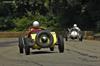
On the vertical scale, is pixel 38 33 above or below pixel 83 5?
above

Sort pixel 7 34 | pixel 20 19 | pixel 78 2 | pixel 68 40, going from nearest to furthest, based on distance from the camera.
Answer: pixel 68 40 → pixel 7 34 → pixel 78 2 → pixel 20 19

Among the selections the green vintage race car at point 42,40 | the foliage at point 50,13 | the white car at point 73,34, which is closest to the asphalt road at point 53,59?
the green vintage race car at point 42,40

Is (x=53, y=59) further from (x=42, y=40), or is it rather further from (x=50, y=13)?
(x=50, y=13)

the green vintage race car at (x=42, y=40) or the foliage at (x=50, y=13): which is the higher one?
the green vintage race car at (x=42, y=40)

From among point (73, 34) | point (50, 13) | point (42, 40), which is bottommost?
point (50, 13)

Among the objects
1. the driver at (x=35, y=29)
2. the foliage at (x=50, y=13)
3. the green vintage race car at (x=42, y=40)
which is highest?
the driver at (x=35, y=29)

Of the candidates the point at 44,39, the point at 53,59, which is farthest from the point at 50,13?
the point at 53,59

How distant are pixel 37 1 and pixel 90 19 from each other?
798 centimetres

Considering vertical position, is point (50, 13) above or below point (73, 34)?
below

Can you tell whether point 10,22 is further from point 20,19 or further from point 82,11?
point 82,11

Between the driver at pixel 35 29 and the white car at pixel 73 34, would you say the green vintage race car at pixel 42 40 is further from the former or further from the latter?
the white car at pixel 73 34

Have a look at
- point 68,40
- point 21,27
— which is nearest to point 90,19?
point 21,27

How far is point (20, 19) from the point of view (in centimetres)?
4331

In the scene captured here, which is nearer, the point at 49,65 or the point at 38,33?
the point at 49,65
